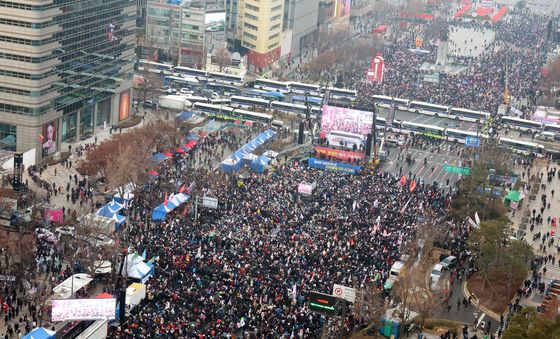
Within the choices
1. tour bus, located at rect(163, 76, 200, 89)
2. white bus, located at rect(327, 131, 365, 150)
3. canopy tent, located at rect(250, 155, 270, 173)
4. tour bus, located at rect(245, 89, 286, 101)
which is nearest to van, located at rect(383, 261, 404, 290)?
canopy tent, located at rect(250, 155, 270, 173)

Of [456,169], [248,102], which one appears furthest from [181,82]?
[456,169]

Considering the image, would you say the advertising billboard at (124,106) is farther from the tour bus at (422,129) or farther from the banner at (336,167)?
the tour bus at (422,129)

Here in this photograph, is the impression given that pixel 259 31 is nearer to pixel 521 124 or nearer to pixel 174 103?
pixel 174 103

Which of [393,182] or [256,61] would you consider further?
[256,61]

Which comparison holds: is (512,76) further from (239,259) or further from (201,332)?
(201,332)

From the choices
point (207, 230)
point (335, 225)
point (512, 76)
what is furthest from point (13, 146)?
point (512, 76)

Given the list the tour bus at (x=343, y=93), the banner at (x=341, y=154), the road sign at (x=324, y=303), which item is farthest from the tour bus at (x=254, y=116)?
the road sign at (x=324, y=303)
